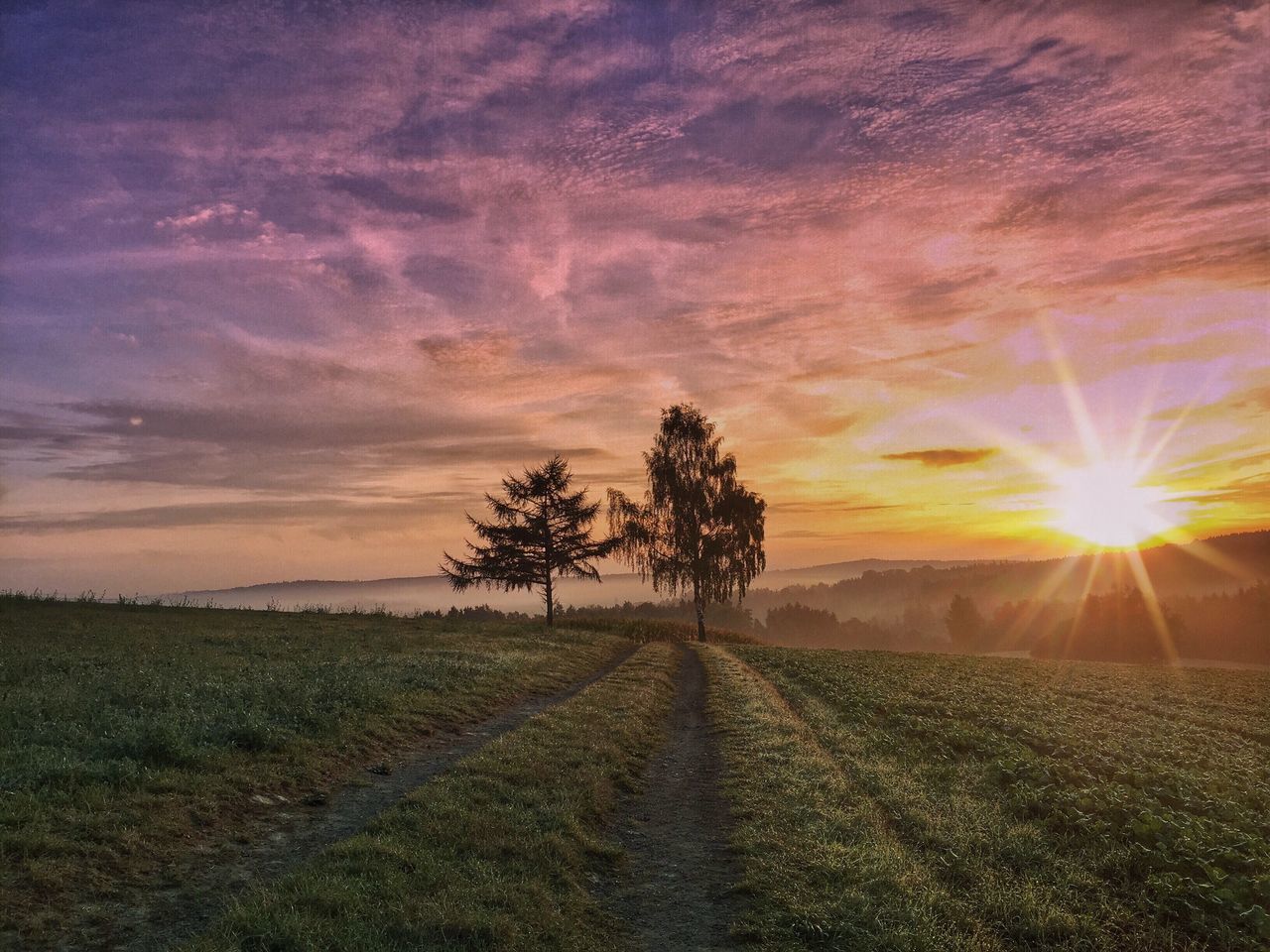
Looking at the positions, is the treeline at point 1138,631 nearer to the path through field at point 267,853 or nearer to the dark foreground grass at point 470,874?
the dark foreground grass at point 470,874

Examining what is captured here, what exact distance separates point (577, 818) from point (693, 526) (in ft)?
144

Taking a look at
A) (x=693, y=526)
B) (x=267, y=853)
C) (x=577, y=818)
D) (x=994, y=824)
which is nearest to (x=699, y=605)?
(x=693, y=526)

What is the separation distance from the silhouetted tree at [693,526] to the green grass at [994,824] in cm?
3035

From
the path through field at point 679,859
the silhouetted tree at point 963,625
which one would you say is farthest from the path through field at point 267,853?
the silhouetted tree at point 963,625

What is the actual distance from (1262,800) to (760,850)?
11.1 meters

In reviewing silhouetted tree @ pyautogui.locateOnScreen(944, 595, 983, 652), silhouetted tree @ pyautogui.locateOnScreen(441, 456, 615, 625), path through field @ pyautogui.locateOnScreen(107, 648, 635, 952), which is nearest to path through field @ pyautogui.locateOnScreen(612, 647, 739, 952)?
path through field @ pyautogui.locateOnScreen(107, 648, 635, 952)

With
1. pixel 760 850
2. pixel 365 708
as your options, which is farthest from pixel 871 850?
pixel 365 708

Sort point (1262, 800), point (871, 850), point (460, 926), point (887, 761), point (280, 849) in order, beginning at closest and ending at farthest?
point (460, 926) → point (280, 849) → point (871, 850) → point (1262, 800) → point (887, 761)

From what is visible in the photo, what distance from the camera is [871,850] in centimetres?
997

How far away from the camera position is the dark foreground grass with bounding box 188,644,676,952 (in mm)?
7133

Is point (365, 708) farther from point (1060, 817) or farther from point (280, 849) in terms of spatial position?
point (1060, 817)

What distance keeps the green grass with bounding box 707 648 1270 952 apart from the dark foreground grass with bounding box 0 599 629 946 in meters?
7.50

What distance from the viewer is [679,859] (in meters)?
10.1

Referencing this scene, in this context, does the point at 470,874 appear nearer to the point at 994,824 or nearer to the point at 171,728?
the point at 171,728
